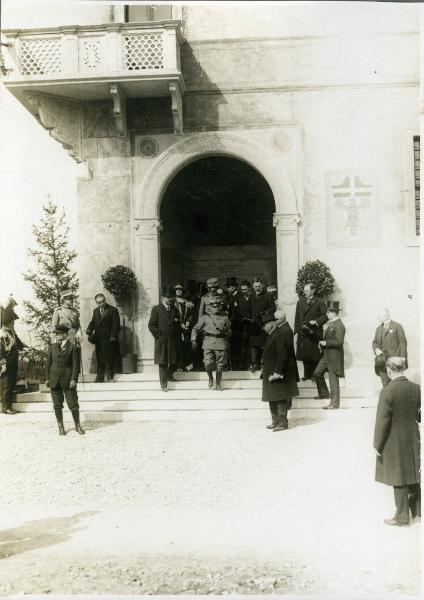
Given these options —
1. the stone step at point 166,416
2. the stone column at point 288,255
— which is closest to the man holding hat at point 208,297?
the stone column at point 288,255

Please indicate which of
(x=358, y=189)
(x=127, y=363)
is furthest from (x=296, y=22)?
(x=127, y=363)

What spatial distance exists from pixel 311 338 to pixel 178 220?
7800 mm

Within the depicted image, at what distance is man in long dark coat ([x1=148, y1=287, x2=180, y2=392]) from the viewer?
827 centimetres

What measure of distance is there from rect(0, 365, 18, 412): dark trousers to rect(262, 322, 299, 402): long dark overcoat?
2.66 meters

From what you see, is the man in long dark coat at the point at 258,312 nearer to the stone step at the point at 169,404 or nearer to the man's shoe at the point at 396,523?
the stone step at the point at 169,404

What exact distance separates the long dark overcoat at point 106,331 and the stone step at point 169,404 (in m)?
0.99

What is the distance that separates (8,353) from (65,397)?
0.77m

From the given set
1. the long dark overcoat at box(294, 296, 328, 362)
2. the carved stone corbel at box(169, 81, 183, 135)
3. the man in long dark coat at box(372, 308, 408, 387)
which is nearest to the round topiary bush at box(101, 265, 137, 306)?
the carved stone corbel at box(169, 81, 183, 135)

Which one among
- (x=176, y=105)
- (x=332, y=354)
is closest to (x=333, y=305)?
(x=332, y=354)

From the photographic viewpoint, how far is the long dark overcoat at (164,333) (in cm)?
838

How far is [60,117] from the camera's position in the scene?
8.86 m

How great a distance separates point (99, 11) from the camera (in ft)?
27.9

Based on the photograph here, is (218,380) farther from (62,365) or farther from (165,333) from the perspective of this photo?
(62,365)

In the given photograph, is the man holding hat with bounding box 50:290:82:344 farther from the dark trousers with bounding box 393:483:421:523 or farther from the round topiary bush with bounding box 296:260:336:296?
the dark trousers with bounding box 393:483:421:523
